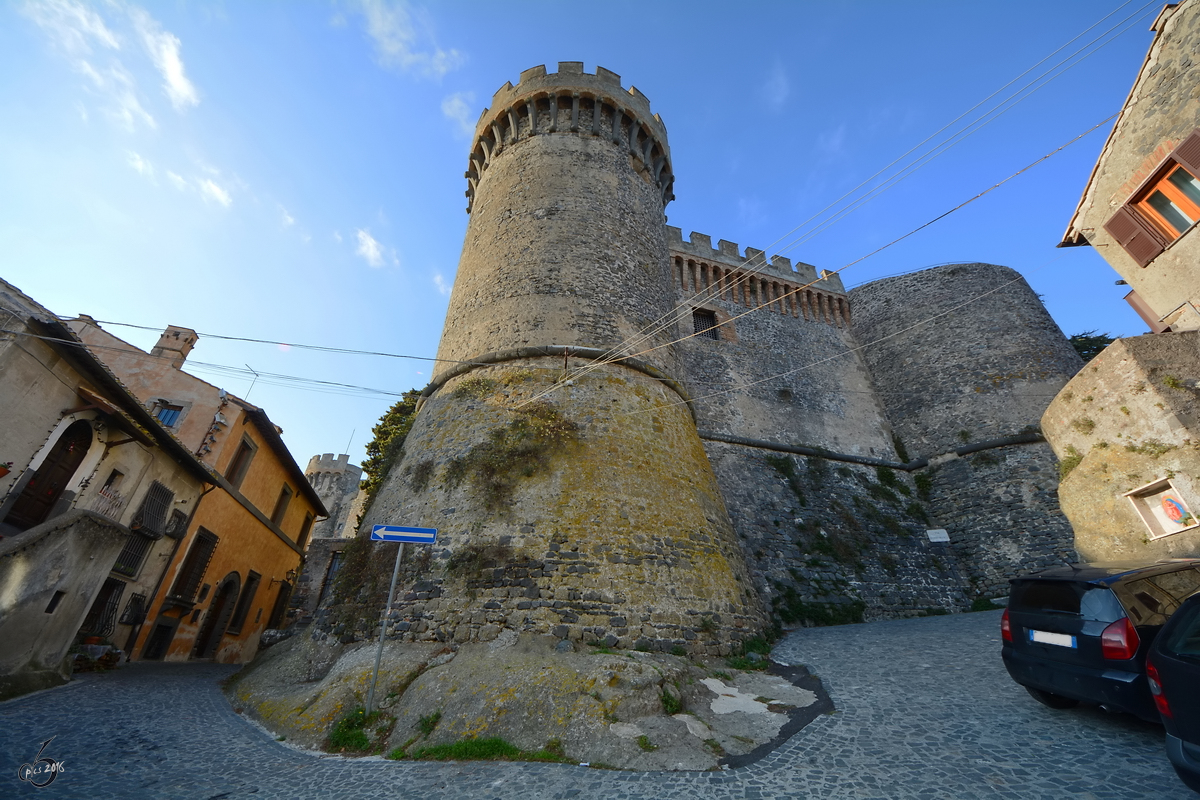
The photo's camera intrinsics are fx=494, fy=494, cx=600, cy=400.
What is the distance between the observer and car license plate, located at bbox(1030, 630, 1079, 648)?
379cm

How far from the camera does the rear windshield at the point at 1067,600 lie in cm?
365

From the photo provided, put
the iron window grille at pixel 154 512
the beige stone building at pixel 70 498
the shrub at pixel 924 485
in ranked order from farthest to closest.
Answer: the shrub at pixel 924 485 < the iron window grille at pixel 154 512 < the beige stone building at pixel 70 498

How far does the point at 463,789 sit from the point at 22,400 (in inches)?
368

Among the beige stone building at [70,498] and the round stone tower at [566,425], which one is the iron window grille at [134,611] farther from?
the round stone tower at [566,425]

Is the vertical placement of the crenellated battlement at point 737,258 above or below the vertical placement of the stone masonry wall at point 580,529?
above

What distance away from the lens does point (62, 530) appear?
6.33m

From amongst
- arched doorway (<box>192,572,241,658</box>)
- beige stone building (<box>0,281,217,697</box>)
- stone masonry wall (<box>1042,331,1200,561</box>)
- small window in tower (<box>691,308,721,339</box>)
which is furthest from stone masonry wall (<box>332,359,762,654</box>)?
arched doorway (<box>192,572,241,658</box>)

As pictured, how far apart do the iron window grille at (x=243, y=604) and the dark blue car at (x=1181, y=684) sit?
17.7 metres

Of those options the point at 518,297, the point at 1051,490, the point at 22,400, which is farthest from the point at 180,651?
the point at 1051,490

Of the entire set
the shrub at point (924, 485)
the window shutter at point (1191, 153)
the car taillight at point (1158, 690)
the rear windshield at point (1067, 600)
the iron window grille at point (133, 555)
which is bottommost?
the car taillight at point (1158, 690)

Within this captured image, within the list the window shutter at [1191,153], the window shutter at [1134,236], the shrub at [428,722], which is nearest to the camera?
the shrub at [428,722]

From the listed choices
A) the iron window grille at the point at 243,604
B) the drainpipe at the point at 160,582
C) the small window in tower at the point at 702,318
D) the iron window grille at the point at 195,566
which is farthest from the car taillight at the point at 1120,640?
the iron window grille at the point at 243,604

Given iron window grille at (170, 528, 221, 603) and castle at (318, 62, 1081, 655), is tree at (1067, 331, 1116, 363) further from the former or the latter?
iron window grille at (170, 528, 221, 603)

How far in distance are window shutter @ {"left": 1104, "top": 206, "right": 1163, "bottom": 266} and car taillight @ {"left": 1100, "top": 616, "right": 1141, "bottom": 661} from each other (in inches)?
292
